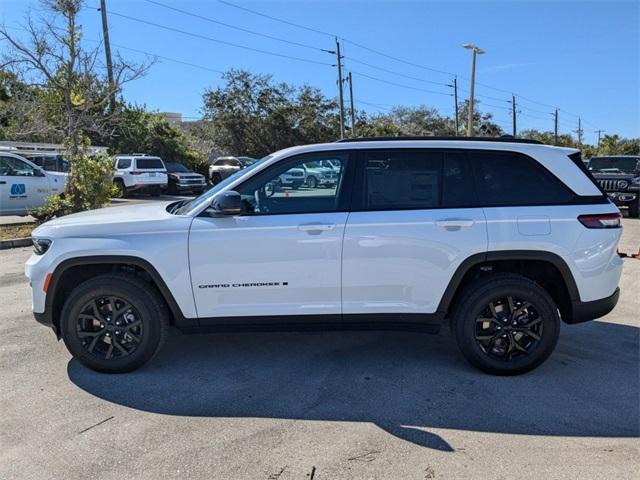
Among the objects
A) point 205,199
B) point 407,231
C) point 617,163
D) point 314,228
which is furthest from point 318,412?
point 617,163

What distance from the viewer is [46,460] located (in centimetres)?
304

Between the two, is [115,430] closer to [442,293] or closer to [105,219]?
[105,219]

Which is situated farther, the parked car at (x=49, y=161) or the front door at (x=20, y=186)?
the parked car at (x=49, y=161)

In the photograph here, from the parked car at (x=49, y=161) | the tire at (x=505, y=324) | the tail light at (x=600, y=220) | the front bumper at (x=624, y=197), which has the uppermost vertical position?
the parked car at (x=49, y=161)

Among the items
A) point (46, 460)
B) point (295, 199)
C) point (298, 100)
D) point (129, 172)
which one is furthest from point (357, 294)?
point (298, 100)

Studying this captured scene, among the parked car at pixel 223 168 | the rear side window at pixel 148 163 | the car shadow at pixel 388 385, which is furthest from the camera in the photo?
the parked car at pixel 223 168

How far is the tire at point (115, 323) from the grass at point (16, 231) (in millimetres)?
8089

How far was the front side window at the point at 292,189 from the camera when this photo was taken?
160 inches

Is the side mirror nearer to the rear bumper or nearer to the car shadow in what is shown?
the car shadow

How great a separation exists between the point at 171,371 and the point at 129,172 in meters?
18.0

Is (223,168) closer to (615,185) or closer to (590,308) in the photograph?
(615,185)

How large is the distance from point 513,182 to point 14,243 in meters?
10.0

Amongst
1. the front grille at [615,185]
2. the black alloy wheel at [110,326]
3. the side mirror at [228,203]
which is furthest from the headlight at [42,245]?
the front grille at [615,185]

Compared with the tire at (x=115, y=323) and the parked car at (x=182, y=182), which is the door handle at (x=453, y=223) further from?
the parked car at (x=182, y=182)
